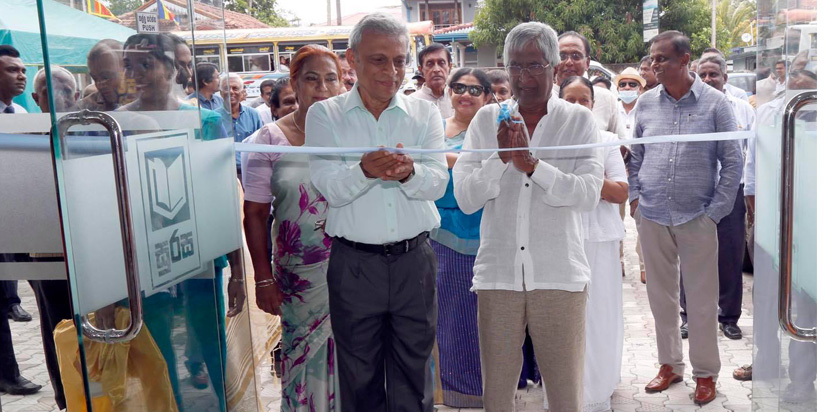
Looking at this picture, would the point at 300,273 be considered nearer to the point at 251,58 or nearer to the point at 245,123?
the point at 245,123

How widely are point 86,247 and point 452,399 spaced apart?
2.22 metres

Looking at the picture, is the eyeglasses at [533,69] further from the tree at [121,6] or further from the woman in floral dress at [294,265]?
the tree at [121,6]

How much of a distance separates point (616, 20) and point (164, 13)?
22053mm

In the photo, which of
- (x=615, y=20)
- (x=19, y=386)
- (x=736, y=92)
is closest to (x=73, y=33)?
(x=19, y=386)

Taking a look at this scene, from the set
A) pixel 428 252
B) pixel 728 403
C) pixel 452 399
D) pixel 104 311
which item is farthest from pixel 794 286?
pixel 104 311

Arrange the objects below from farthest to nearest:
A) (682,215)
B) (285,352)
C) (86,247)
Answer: (682,215)
(285,352)
(86,247)

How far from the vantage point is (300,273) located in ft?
9.85

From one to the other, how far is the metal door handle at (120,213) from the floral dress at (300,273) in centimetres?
92

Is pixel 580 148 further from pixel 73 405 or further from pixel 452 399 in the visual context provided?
pixel 73 405

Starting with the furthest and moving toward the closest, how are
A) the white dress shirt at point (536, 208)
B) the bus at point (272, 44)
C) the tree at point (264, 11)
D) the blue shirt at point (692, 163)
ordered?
the tree at point (264, 11) < the bus at point (272, 44) < the blue shirt at point (692, 163) < the white dress shirt at point (536, 208)

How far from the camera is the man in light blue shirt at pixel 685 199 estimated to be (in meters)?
3.71

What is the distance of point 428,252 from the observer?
2736 millimetres

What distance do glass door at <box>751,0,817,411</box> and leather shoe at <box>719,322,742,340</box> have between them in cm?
→ 237

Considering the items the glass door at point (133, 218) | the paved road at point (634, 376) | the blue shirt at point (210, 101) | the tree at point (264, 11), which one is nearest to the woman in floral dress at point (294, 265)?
the glass door at point (133, 218)
